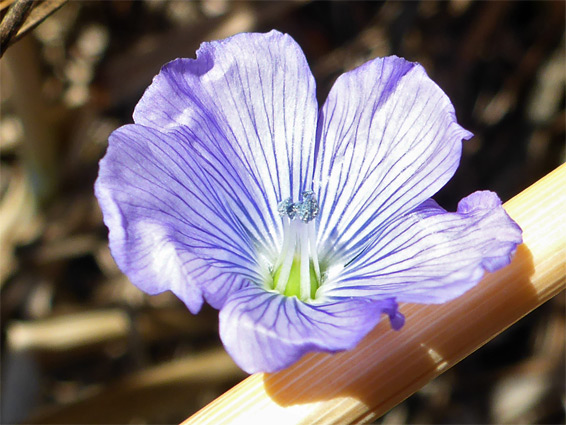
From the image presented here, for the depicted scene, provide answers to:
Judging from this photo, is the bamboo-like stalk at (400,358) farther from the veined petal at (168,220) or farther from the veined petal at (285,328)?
the veined petal at (168,220)

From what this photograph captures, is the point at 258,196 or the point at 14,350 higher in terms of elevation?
the point at 14,350

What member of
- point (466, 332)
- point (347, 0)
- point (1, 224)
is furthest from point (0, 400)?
point (347, 0)

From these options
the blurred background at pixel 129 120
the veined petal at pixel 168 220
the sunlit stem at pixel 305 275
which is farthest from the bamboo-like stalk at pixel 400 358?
the blurred background at pixel 129 120

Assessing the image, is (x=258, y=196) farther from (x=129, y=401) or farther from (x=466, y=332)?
(x=129, y=401)

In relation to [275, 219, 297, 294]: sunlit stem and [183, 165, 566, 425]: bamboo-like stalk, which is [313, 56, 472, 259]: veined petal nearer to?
[275, 219, 297, 294]: sunlit stem

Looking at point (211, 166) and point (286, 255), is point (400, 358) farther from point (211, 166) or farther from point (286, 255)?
point (211, 166)

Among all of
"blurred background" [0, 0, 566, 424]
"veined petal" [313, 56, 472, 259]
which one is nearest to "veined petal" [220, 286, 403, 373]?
"veined petal" [313, 56, 472, 259]

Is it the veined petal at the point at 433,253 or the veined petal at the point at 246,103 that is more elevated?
the veined petal at the point at 246,103

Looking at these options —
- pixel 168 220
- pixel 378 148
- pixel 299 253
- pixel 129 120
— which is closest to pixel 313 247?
pixel 299 253
